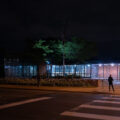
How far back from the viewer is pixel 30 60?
34.6 m

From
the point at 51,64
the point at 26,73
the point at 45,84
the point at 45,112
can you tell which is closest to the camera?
the point at 45,112

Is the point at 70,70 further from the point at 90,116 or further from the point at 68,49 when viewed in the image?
the point at 90,116

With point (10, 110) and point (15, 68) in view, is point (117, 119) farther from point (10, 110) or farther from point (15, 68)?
point (15, 68)

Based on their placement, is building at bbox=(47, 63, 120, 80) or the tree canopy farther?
building at bbox=(47, 63, 120, 80)

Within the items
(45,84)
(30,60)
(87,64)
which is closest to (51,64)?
(30,60)

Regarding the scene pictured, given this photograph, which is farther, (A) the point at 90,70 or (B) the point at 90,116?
(A) the point at 90,70

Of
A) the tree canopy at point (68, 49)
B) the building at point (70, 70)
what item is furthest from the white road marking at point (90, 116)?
the building at point (70, 70)

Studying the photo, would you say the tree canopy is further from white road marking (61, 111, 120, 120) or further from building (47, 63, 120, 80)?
white road marking (61, 111, 120, 120)

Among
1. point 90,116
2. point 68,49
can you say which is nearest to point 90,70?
point 68,49

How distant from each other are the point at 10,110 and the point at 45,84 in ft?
51.4

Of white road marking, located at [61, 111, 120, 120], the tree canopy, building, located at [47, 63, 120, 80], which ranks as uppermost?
the tree canopy

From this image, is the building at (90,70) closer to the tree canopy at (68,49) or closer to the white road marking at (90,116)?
the tree canopy at (68,49)

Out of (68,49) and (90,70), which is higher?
(68,49)

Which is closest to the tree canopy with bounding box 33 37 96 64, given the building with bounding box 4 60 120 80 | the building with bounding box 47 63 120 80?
the building with bounding box 47 63 120 80
